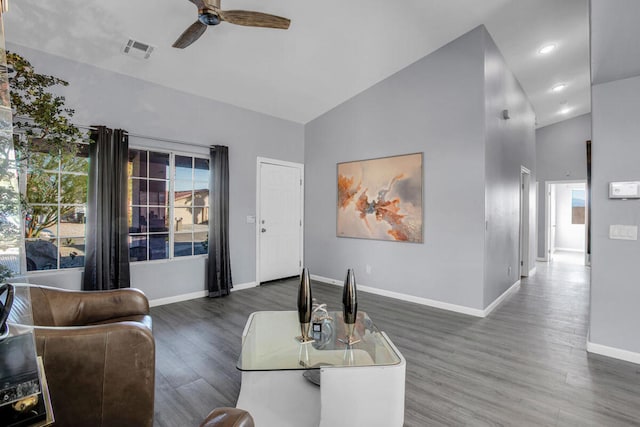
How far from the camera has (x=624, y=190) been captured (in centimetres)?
265

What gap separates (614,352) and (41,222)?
5682 mm

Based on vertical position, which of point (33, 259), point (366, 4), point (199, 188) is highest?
point (366, 4)

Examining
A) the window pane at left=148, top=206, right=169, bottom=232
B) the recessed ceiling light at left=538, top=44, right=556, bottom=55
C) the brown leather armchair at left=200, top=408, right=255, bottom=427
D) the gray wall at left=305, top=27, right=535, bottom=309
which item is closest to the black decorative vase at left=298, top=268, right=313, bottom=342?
the brown leather armchair at left=200, top=408, right=255, bottom=427

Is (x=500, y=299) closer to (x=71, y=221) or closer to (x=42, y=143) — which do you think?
(x=42, y=143)

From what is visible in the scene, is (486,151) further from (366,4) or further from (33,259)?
(33,259)

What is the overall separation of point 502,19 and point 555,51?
1.34m

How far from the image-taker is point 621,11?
75.1 inches

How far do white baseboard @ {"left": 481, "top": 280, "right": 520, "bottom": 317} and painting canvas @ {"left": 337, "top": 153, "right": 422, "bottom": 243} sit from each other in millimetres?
1183

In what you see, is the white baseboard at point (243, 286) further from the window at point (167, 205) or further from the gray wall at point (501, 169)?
the gray wall at point (501, 169)

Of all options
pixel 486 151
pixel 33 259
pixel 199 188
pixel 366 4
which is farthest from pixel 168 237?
pixel 486 151

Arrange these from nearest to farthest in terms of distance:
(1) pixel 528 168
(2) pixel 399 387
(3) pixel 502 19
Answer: (2) pixel 399 387, (3) pixel 502 19, (1) pixel 528 168

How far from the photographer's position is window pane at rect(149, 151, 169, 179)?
4051 millimetres

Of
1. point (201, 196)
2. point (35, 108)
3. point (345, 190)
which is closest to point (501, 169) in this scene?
point (345, 190)

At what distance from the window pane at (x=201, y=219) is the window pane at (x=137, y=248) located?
27.7 inches
